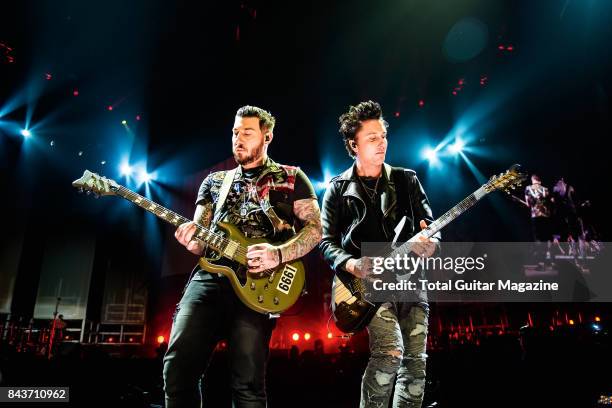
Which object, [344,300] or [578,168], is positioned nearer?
[344,300]

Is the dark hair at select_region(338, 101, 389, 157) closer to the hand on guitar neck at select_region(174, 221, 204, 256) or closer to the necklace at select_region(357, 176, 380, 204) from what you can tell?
the necklace at select_region(357, 176, 380, 204)

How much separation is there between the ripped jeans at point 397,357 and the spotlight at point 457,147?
15676mm

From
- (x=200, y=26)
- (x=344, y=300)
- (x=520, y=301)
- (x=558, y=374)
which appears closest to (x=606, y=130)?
(x=520, y=301)

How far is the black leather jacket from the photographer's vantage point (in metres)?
3.69

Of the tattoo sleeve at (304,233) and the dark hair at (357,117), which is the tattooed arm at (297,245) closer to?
the tattoo sleeve at (304,233)

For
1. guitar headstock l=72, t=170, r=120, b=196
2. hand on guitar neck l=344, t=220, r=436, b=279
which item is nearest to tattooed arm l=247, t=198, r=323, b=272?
hand on guitar neck l=344, t=220, r=436, b=279

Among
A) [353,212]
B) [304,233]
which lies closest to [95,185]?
[304,233]

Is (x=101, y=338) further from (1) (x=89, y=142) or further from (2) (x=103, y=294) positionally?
(1) (x=89, y=142)

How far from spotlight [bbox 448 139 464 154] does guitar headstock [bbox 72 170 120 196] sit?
1641 cm

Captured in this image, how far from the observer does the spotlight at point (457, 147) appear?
17406 millimetres

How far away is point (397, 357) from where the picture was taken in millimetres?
3051

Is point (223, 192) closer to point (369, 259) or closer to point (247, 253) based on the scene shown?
point (247, 253)

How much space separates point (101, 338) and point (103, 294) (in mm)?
1971

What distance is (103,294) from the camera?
17406 mm
